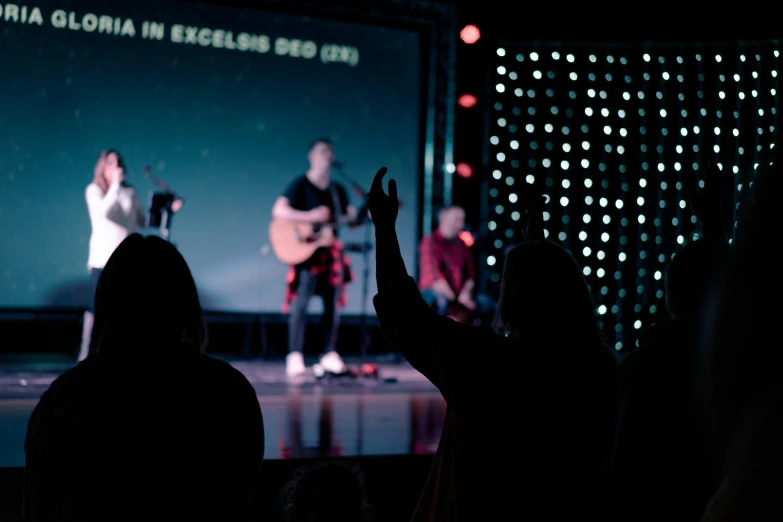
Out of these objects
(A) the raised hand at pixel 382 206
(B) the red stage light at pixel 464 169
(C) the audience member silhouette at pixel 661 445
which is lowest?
(C) the audience member silhouette at pixel 661 445

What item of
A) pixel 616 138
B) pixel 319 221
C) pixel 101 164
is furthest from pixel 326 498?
pixel 616 138

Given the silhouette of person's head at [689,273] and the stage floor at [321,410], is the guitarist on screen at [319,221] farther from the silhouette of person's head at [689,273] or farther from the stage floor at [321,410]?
the silhouette of person's head at [689,273]

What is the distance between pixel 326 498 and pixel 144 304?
0.41m

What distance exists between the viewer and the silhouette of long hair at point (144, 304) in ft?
3.56

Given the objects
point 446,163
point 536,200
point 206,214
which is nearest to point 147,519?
point 536,200

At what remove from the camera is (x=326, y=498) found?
46.6 inches

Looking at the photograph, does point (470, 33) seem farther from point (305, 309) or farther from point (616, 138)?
point (305, 309)

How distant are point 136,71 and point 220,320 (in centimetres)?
200

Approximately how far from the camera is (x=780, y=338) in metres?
0.57

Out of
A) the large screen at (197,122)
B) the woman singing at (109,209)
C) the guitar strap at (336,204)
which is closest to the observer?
the woman singing at (109,209)

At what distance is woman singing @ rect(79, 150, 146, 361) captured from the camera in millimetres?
4605

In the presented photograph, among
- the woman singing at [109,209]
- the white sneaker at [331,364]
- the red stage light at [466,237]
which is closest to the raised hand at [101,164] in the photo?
the woman singing at [109,209]

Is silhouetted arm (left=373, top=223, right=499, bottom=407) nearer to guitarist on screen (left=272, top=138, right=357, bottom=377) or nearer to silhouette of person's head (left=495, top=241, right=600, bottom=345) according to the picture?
silhouette of person's head (left=495, top=241, right=600, bottom=345)

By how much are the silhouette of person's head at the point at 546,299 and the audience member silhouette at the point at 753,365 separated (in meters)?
0.62
